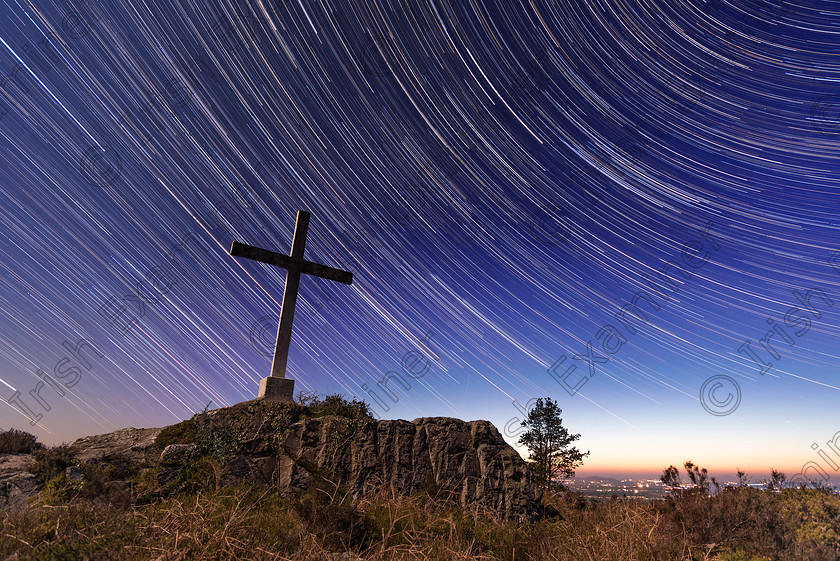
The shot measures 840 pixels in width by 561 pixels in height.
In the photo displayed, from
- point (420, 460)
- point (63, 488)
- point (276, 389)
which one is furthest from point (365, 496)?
point (63, 488)

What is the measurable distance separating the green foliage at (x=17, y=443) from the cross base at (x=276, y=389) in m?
4.89

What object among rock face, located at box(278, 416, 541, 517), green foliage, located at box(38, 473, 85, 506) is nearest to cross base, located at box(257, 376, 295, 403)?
rock face, located at box(278, 416, 541, 517)

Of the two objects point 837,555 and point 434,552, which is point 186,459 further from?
point 837,555

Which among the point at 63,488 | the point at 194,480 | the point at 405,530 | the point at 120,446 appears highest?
the point at 120,446

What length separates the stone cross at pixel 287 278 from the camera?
12312 millimetres

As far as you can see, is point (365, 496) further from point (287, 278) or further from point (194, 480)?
point (287, 278)

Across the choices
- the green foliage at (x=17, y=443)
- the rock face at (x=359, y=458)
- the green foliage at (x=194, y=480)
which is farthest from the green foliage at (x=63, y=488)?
the green foliage at (x=17, y=443)

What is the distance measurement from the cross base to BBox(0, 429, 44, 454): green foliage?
489cm

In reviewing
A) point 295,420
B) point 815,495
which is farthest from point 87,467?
point 815,495

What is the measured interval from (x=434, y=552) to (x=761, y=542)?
605cm

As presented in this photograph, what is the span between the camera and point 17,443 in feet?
31.3

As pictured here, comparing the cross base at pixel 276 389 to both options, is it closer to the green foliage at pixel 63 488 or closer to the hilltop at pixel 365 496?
the hilltop at pixel 365 496

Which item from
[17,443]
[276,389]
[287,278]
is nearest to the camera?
[17,443]

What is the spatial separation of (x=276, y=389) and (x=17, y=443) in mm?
5551
